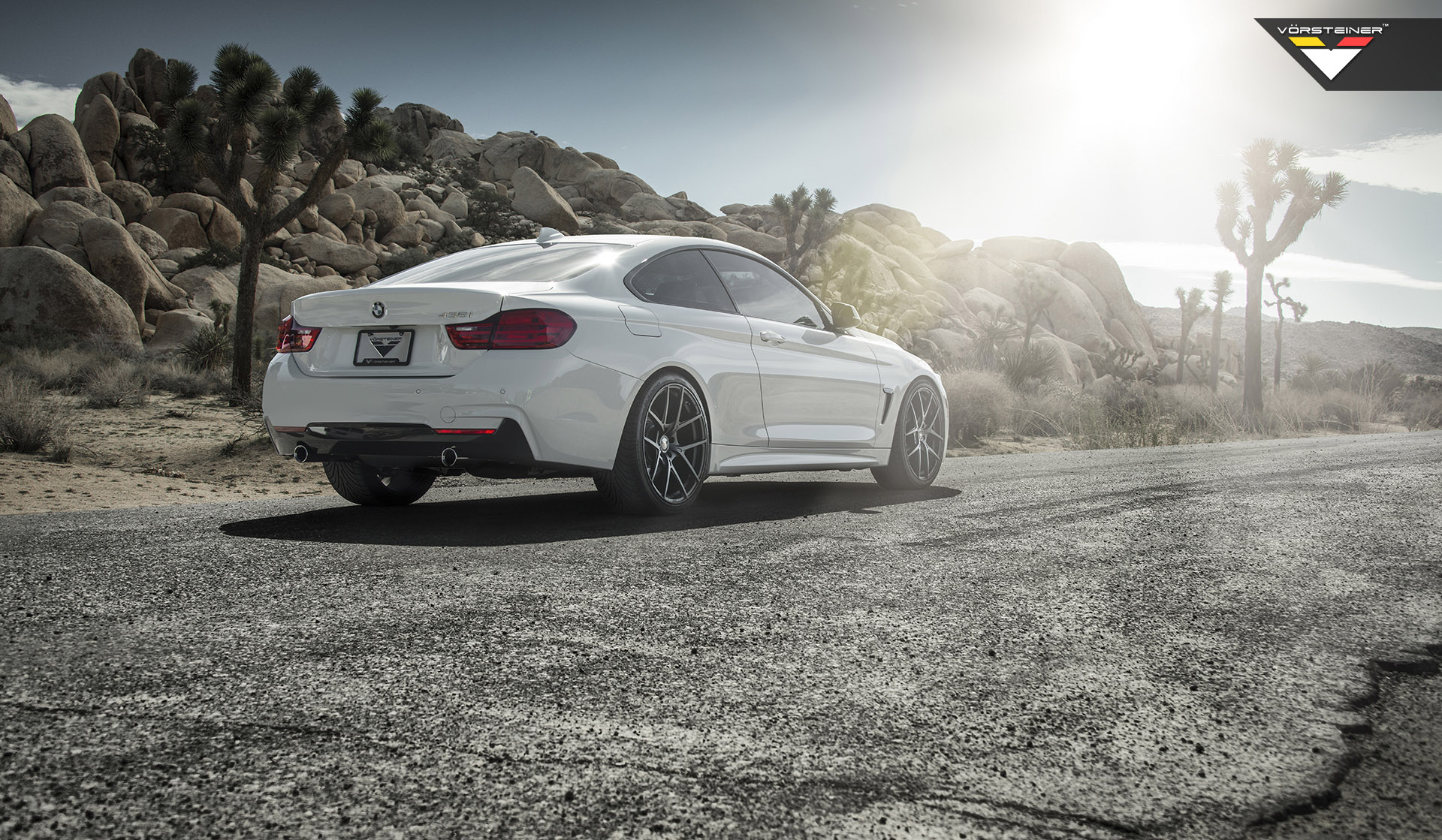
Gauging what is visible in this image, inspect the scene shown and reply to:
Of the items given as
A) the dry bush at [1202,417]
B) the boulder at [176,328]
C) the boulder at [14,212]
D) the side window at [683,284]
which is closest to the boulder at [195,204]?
the boulder at [14,212]

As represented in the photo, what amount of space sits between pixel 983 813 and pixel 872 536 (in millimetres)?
2896

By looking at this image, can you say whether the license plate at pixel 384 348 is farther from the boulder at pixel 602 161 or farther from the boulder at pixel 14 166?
the boulder at pixel 602 161

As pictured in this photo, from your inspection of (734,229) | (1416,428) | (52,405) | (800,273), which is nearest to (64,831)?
(52,405)

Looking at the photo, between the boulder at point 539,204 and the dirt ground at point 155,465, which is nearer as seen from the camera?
the dirt ground at point 155,465

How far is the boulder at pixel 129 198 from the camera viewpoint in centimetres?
4072

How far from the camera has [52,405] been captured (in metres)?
12.1

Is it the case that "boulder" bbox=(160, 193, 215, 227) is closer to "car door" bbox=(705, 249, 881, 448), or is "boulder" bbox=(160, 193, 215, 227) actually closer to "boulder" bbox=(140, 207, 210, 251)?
"boulder" bbox=(140, 207, 210, 251)

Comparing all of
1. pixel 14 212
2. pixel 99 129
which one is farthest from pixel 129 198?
pixel 14 212

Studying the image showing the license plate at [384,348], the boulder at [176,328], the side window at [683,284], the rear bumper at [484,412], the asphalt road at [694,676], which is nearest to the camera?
the asphalt road at [694,676]

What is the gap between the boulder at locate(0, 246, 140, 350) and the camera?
82.8ft

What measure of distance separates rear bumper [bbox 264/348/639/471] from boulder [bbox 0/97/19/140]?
4559 centimetres

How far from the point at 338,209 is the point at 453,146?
2730 centimetres

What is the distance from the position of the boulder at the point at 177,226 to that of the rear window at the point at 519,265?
127ft

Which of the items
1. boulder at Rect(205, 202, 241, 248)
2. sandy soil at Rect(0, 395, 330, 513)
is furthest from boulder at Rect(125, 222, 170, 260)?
sandy soil at Rect(0, 395, 330, 513)
